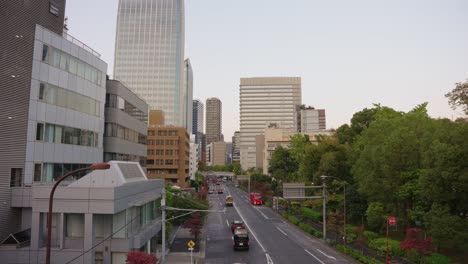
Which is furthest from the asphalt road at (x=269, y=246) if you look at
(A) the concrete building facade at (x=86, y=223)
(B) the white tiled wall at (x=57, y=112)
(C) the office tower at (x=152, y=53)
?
(C) the office tower at (x=152, y=53)

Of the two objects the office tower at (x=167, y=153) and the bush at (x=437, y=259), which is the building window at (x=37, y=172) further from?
the office tower at (x=167, y=153)

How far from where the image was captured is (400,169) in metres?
44.0

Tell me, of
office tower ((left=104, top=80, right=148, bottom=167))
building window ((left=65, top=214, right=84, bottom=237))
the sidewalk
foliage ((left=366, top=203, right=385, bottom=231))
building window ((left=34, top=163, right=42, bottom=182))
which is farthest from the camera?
office tower ((left=104, top=80, right=148, bottom=167))

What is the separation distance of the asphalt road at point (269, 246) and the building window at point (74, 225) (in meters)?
13.5

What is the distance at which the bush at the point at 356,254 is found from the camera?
3541 cm

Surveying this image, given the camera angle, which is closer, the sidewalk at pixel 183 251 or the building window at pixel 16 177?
the building window at pixel 16 177

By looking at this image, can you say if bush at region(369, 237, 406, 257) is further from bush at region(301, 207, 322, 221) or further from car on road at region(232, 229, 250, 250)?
bush at region(301, 207, 322, 221)

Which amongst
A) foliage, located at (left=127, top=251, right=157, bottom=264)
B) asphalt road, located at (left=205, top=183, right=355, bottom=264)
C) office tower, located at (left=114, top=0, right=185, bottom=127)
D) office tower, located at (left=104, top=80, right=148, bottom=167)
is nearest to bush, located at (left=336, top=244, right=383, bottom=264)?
asphalt road, located at (left=205, top=183, right=355, bottom=264)

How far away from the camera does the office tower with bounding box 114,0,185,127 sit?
179m

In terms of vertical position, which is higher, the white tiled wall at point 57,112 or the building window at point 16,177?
the white tiled wall at point 57,112

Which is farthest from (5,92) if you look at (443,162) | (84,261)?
(443,162)

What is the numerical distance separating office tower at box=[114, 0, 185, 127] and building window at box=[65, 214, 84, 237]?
502 ft

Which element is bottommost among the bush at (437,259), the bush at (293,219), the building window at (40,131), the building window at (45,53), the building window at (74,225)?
the bush at (293,219)

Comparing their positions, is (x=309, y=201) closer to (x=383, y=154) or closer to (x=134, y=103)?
(x=383, y=154)
